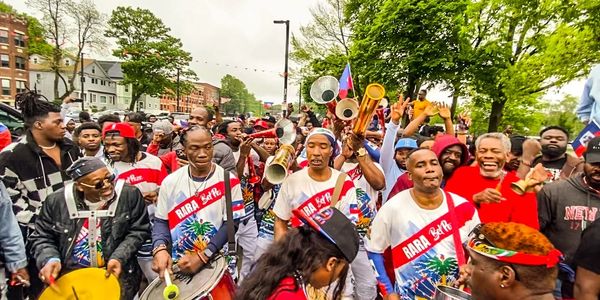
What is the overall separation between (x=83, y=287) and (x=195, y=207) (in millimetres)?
1071

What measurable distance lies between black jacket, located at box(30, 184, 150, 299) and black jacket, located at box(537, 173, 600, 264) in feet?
11.9

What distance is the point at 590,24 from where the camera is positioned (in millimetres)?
8078

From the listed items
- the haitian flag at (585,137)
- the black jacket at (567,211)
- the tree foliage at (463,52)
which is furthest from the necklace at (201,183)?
the tree foliage at (463,52)

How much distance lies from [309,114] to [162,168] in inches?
246

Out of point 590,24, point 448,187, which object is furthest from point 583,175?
point 590,24

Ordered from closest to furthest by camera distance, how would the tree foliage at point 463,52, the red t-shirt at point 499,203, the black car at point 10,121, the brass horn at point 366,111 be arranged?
the red t-shirt at point 499,203 → the brass horn at point 366,111 → the black car at point 10,121 → the tree foliage at point 463,52

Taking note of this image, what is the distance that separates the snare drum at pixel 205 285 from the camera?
8.52ft

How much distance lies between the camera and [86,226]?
296 cm

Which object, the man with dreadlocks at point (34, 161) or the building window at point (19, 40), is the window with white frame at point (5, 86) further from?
the man with dreadlocks at point (34, 161)

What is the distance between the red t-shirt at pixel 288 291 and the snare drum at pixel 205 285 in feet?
2.91

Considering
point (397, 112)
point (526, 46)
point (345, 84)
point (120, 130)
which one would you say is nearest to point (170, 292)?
point (120, 130)

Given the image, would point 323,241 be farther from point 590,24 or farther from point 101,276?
point 590,24

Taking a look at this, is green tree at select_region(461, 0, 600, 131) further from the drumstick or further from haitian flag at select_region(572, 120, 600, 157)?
the drumstick

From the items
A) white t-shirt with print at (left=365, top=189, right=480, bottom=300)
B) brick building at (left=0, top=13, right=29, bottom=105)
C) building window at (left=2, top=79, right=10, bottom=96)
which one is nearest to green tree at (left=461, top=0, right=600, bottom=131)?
white t-shirt with print at (left=365, top=189, right=480, bottom=300)
